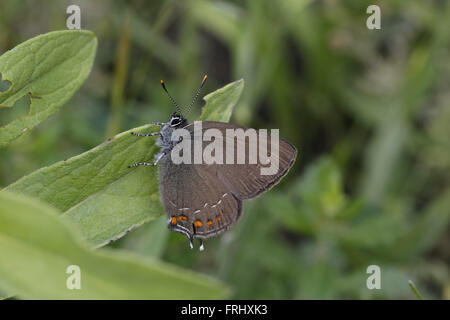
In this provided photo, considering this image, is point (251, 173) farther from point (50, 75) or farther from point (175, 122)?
point (50, 75)

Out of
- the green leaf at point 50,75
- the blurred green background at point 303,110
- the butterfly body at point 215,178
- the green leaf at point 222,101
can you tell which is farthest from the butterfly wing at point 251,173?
the blurred green background at point 303,110

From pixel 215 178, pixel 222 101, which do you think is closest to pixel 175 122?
pixel 215 178

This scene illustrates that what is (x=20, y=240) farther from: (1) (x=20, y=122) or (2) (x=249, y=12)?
(2) (x=249, y=12)

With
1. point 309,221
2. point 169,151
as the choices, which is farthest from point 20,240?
point 309,221

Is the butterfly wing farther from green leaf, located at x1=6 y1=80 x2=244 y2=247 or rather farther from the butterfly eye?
green leaf, located at x1=6 y1=80 x2=244 y2=247

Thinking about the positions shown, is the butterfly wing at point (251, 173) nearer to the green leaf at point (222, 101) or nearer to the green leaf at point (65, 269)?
the green leaf at point (222, 101)

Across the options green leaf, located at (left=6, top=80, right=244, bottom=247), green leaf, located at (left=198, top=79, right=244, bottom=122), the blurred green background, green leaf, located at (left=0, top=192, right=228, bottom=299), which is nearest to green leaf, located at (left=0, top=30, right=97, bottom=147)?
green leaf, located at (left=6, top=80, right=244, bottom=247)
